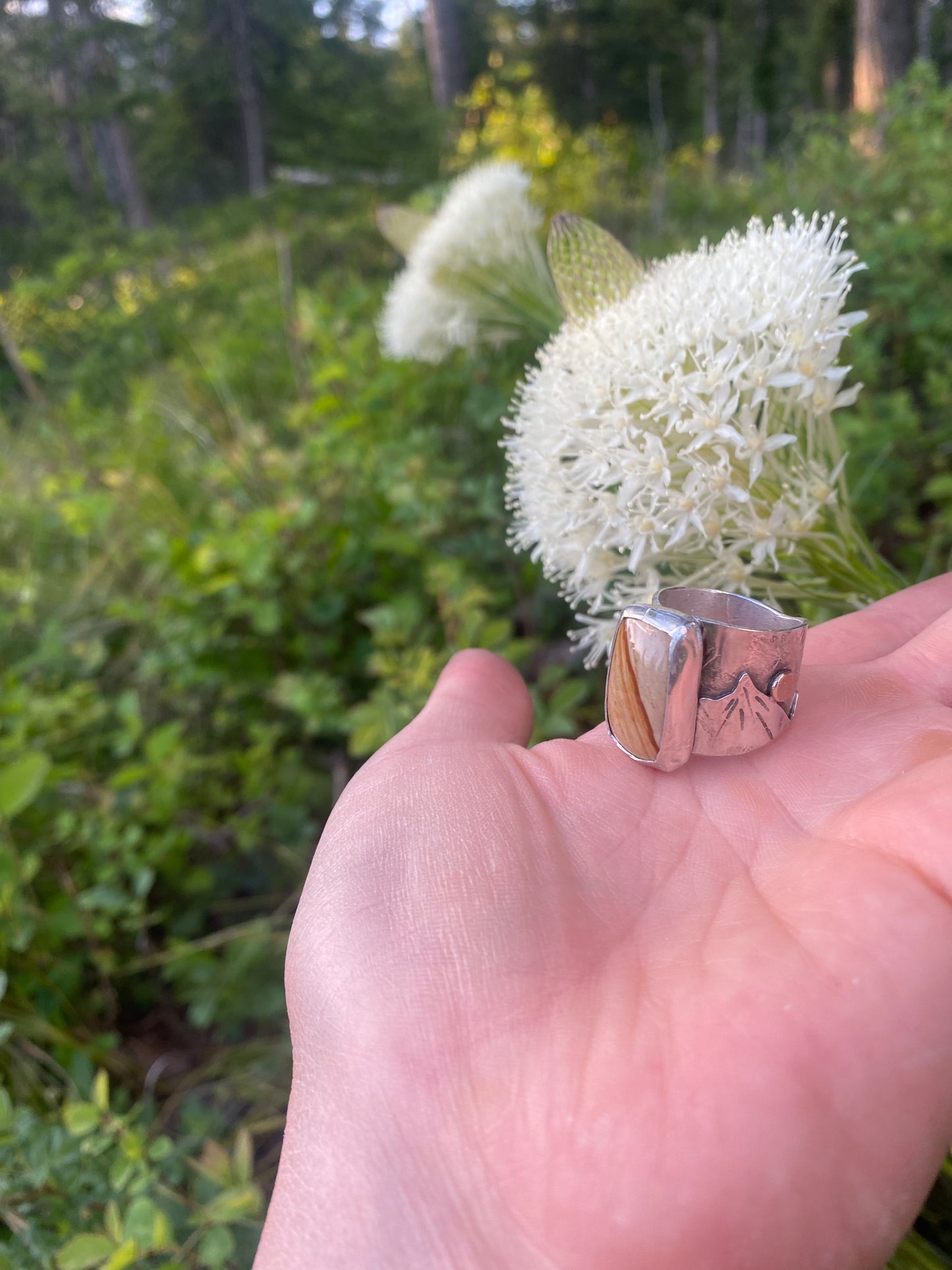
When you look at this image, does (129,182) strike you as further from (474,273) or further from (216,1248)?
(216,1248)

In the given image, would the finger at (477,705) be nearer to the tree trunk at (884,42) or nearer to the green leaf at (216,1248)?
the green leaf at (216,1248)

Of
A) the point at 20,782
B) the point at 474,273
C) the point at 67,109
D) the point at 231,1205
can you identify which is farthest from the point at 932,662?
the point at 67,109

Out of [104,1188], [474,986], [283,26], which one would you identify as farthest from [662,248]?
[283,26]

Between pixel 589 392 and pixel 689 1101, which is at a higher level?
pixel 589 392

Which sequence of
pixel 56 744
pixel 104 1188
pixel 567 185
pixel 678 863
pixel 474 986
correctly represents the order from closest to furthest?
pixel 474 986 < pixel 678 863 < pixel 104 1188 < pixel 56 744 < pixel 567 185

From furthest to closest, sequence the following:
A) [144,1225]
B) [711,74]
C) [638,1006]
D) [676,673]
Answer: [711,74] → [144,1225] → [676,673] → [638,1006]

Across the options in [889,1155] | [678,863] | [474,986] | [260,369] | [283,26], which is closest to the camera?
[889,1155]

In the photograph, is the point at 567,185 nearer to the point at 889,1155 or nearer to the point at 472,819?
the point at 472,819

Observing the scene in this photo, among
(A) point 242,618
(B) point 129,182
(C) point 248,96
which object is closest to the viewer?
(A) point 242,618
